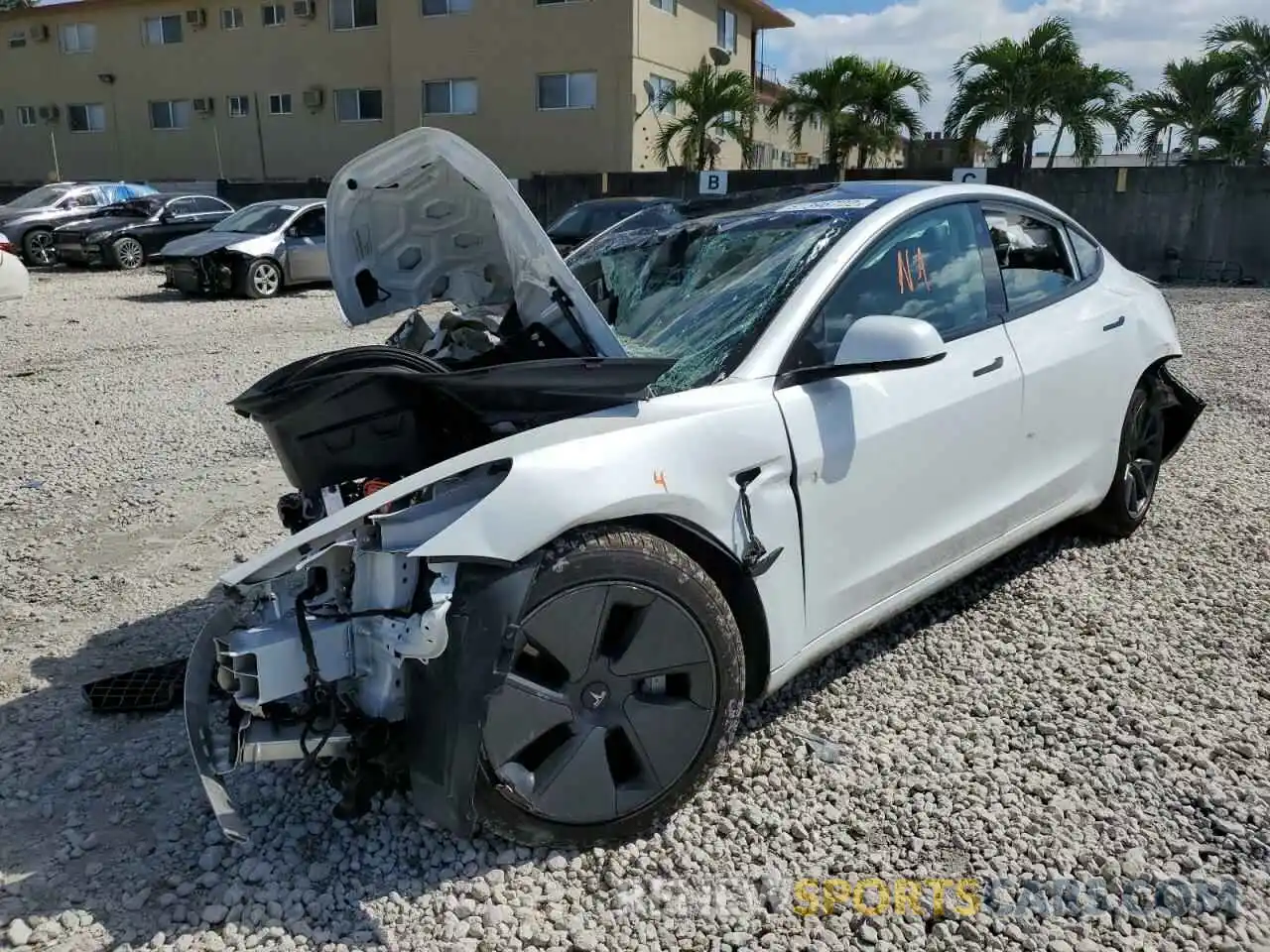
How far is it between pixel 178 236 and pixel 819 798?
65.9 ft

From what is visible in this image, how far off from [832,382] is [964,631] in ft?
4.53

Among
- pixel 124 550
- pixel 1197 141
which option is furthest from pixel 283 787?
pixel 1197 141

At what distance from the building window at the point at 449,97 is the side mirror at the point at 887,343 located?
27395mm

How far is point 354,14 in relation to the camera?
96.4ft

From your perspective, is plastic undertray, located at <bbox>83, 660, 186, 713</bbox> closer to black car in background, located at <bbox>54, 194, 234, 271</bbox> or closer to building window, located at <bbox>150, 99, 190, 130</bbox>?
black car in background, located at <bbox>54, 194, 234, 271</bbox>

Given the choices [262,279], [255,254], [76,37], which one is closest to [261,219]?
[255,254]

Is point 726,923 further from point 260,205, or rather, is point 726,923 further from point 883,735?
point 260,205

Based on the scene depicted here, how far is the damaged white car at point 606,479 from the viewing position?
7.56ft

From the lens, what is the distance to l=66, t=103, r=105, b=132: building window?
34000 millimetres

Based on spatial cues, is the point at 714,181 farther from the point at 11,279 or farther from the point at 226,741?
the point at 226,741

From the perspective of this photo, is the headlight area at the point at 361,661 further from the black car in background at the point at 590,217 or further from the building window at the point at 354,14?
the building window at the point at 354,14

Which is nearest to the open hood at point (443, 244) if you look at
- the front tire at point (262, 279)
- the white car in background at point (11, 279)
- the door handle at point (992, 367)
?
the door handle at point (992, 367)

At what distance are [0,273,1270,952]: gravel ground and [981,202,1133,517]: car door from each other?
0.54 meters

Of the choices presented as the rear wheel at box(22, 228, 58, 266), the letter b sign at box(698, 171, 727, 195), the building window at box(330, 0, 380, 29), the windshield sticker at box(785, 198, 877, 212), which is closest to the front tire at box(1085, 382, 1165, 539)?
the windshield sticker at box(785, 198, 877, 212)
